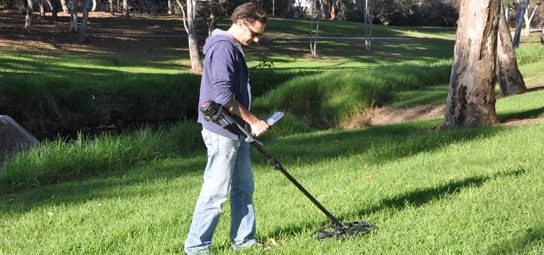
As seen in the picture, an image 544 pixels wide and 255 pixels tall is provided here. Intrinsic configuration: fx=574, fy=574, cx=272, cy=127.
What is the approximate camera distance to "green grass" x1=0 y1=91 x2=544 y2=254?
451 centimetres

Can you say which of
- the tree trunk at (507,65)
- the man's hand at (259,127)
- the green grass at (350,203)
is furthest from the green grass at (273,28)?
the man's hand at (259,127)

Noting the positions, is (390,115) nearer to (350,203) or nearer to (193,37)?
(350,203)

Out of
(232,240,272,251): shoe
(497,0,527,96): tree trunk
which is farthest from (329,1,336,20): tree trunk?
(232,240,272,251): shoe

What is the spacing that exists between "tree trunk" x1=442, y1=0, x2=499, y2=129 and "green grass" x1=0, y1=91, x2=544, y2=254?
831 mm

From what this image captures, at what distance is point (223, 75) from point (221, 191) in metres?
0.82

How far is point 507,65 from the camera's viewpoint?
1480 centimetres

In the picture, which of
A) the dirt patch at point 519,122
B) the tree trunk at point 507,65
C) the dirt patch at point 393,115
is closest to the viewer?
the dirt patch at point 519,122

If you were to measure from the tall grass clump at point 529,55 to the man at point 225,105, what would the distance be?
2463cm

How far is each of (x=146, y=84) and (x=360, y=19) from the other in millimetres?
51418

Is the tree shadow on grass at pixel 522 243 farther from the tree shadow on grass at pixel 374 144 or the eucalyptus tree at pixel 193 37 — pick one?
the eucalyptus tree at pixel 193 37

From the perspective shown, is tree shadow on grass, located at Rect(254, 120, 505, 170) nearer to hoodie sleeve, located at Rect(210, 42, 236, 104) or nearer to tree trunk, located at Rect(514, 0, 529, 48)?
hoodie sleeve, located at Rect(210, 42, 236, 104)

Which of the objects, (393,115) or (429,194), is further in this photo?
(393,115)

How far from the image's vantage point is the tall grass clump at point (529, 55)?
26.1m

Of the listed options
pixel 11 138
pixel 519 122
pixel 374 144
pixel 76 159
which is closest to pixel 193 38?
pixel 11 138
